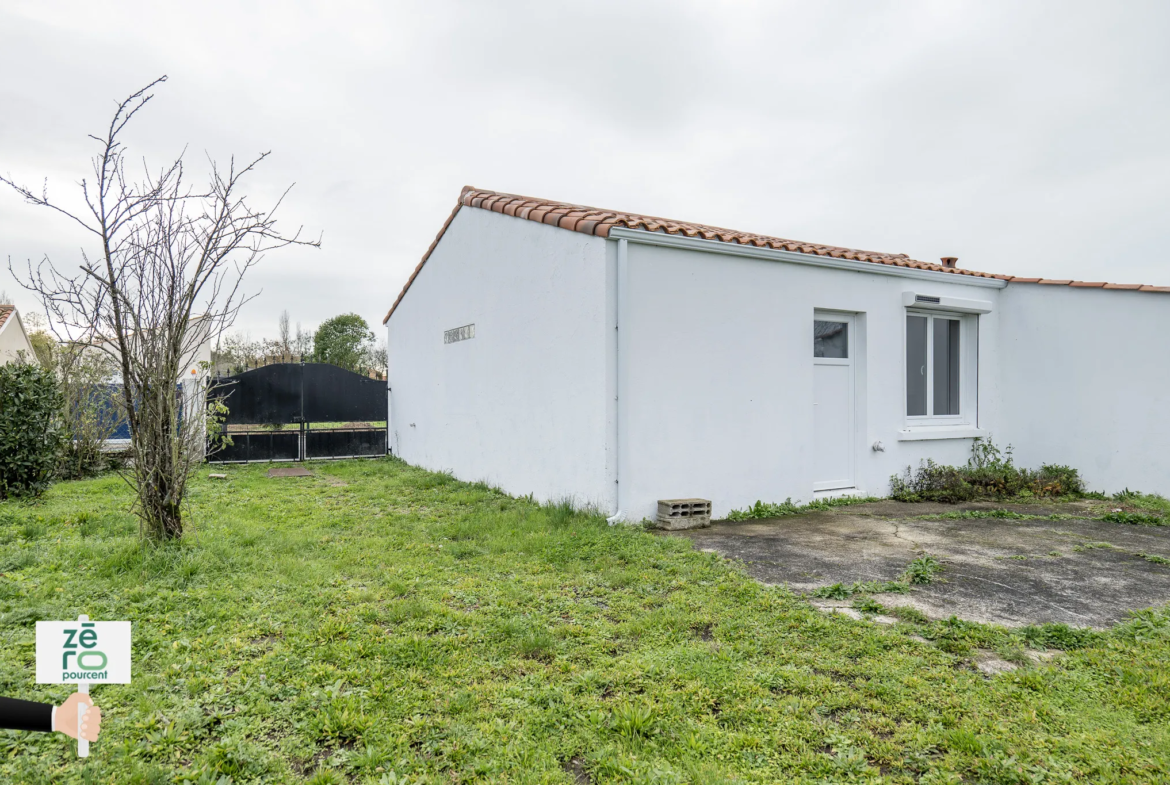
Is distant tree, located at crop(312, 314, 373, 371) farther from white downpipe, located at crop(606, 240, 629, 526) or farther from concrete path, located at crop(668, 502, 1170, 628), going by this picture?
concrete path, located at crop(668, 502, 1170, 628)

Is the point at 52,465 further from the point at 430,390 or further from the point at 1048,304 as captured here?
the point at 1048,304

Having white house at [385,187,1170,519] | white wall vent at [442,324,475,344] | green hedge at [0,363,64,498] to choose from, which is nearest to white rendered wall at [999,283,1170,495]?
white house at [385,187,1170,519]

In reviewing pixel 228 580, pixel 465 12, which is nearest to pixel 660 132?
pixel 465 12

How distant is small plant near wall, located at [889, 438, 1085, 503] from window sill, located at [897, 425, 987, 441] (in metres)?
0.40

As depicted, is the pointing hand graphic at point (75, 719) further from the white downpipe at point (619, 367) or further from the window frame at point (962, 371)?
the window frame at point (962, 371)

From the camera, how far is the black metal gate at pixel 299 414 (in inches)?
499

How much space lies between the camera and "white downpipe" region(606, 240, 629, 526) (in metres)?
6.29

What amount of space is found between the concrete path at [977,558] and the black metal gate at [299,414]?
962 centimetres

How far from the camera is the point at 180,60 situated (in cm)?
627

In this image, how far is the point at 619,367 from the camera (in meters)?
6.30

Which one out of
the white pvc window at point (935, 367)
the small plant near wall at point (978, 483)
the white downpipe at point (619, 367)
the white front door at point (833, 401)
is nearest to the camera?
the white downpipe at point (619, 367)

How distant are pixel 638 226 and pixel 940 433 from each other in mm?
5664

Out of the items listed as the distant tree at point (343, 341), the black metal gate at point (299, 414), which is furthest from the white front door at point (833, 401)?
the distant tree at point (343, 341)

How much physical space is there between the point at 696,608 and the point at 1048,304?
837 cm
